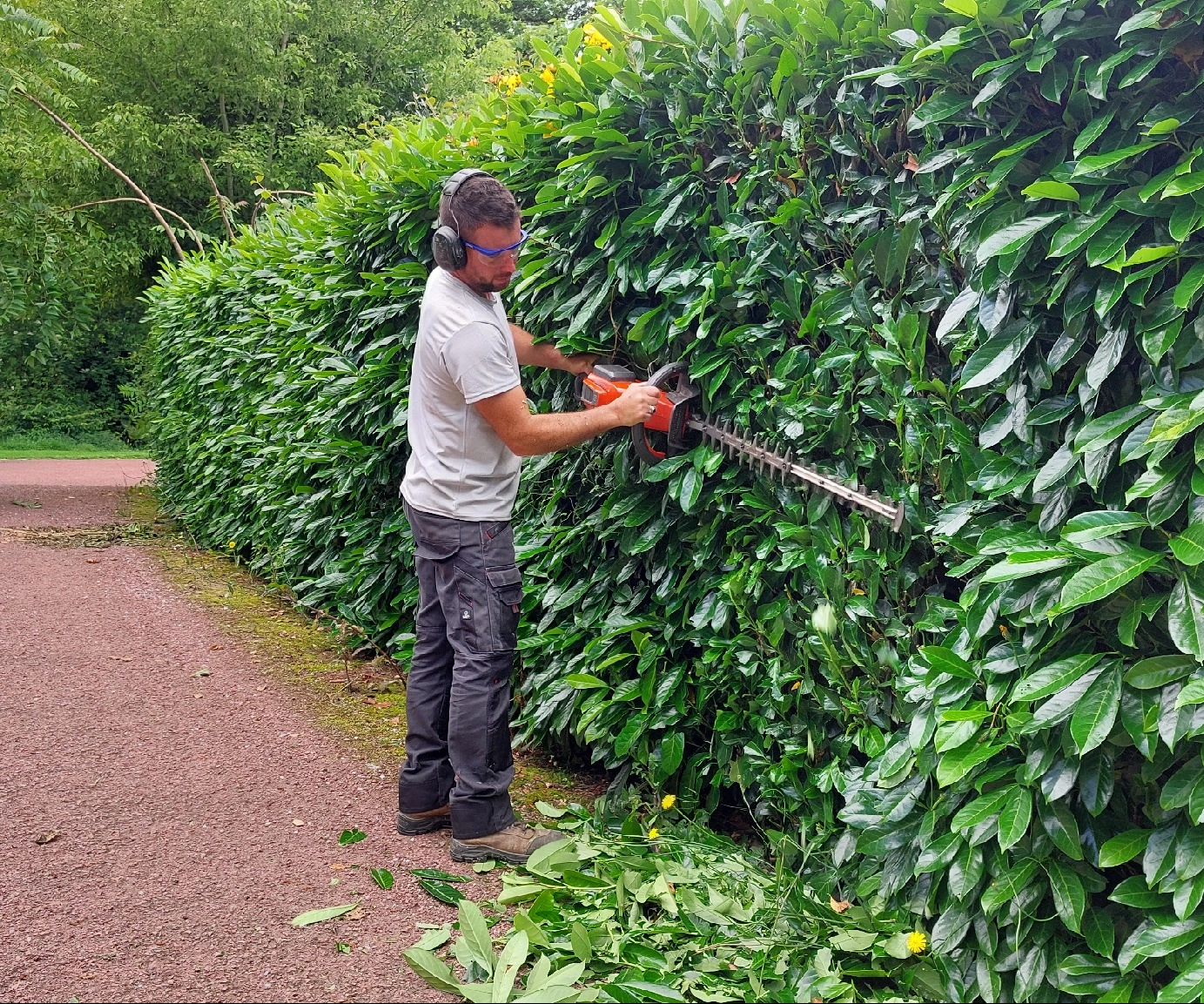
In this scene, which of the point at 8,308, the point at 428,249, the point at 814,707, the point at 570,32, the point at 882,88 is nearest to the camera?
the point at 882,88

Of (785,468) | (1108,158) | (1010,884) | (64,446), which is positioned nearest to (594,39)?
(785,468)

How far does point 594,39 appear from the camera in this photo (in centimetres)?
402

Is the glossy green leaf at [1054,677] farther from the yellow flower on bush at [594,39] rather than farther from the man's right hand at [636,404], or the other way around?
the yellow flower on bush at [594,39]

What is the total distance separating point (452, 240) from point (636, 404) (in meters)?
0.88

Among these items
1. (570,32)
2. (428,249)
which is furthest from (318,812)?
(570,32)

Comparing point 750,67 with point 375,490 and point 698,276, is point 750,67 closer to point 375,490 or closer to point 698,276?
point 698,276

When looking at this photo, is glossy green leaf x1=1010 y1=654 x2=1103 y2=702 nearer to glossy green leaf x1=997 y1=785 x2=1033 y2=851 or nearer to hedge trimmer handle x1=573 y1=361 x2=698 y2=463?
glossy green leaf x1=997 y1=785 x2=1033 y2=851

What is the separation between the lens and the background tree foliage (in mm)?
20547

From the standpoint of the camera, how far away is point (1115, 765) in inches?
88.7

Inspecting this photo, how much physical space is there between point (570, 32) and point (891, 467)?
1.97 metres

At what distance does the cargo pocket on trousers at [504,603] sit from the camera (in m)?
3.54

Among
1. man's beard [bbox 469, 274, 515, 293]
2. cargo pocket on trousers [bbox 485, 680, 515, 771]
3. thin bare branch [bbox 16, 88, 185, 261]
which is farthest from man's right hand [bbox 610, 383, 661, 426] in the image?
thin bare branch [bbox 16, 88, 185, 261]

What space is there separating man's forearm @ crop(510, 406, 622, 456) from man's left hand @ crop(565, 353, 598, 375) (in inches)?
14.0

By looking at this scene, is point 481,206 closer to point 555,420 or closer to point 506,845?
Answer: point 555,420
